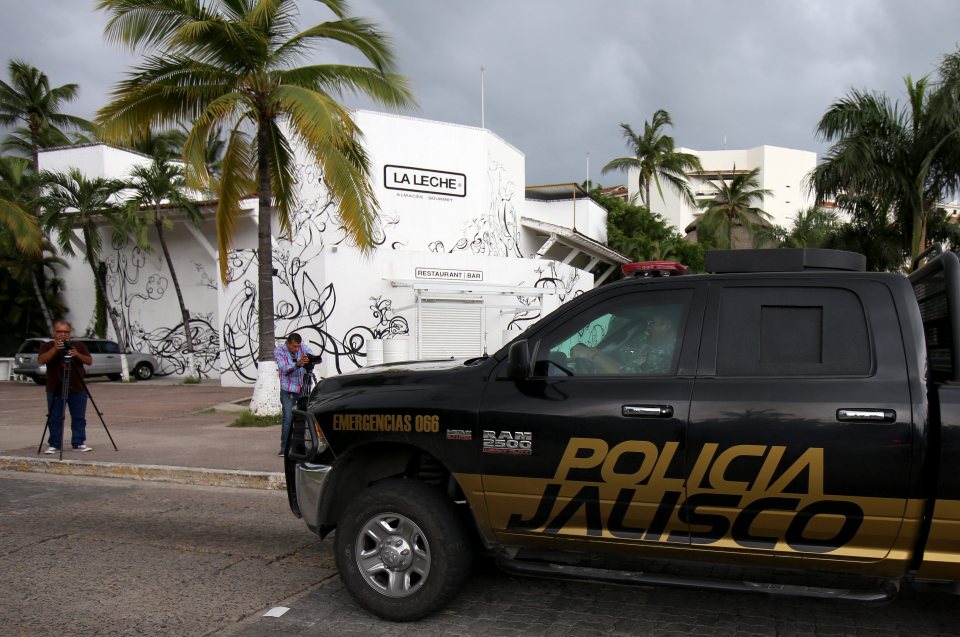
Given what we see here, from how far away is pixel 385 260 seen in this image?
62.6 ft

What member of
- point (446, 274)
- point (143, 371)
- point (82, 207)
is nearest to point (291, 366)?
point (446, 274)

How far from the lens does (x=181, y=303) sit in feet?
84.4

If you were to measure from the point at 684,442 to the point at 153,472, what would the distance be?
7399 millimetres

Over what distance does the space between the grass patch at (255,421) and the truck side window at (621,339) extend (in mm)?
9882

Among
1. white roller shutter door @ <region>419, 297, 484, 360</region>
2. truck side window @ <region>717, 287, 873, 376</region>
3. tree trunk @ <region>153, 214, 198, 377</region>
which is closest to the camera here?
truck side window @ <region>717, 287, 873, 376</region>

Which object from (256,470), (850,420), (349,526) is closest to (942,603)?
(850,420)

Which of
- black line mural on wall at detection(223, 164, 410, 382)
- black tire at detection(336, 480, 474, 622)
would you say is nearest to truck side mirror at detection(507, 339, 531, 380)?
black tire at detection(336, 480, 474, 622)

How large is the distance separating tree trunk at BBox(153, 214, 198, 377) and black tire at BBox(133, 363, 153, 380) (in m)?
1.38

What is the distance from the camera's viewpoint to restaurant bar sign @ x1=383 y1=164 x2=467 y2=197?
826 inches

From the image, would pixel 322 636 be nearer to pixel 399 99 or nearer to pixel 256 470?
pixel 256 470

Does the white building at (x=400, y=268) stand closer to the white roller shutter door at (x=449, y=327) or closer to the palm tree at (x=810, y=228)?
the white roller shutter door at (x=449, y=327)

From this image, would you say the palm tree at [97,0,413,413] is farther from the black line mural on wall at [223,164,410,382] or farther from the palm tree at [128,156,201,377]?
the palm tree at [128,156,201,377]

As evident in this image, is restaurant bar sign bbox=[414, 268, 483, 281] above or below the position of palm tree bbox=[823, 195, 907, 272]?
below

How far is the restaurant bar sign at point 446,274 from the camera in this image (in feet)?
64.3
